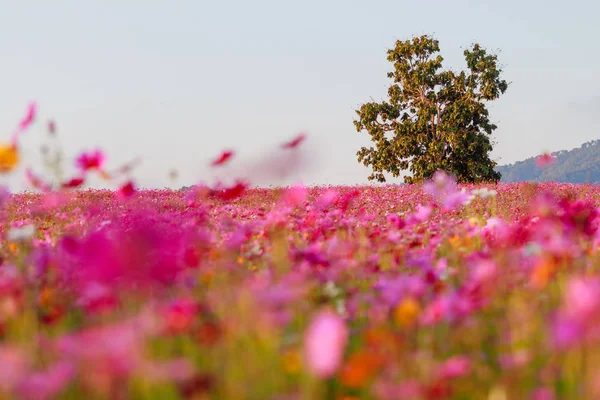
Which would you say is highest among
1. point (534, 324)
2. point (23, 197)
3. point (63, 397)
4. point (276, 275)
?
point (23, 197)

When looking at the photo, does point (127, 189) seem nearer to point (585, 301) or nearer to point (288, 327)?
point (288, 327)

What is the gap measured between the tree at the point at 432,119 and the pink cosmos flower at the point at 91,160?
30354 millimetres

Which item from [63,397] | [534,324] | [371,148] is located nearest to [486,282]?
[534,324]

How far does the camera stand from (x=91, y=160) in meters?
3.29

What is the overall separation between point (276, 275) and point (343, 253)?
66cm

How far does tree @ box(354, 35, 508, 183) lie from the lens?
33219 mm

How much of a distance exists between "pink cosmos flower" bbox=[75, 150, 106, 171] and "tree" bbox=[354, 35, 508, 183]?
99.6ft

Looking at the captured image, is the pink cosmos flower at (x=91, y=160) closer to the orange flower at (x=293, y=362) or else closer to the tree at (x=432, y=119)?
the orange flower at (x=293, y=362)

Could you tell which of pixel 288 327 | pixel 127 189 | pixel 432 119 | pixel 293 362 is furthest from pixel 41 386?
pixel 432 119

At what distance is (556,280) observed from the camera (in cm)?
419

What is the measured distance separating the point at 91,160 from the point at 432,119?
1263 inches

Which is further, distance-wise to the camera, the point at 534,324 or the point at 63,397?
the point at 534,324

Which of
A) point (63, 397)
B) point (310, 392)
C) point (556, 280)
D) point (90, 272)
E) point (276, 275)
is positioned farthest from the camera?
point (556, 280)

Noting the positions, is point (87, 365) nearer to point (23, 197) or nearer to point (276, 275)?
point (276, 275)
